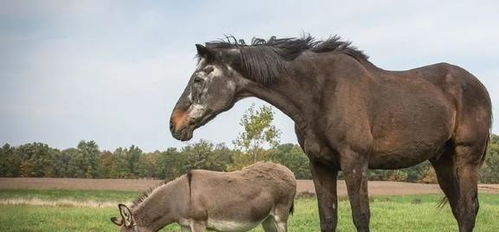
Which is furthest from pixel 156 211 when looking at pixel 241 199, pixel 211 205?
pixel 241 199

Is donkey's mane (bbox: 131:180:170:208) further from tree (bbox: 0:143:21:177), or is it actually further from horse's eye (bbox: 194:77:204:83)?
horse's eye (bbox: 194:77:204:83)

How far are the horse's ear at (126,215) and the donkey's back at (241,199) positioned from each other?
92cm

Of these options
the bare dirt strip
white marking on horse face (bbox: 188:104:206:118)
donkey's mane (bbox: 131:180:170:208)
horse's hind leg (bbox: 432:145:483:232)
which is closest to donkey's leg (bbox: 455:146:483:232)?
horse's hind leg (bbox: 432:145:483:232)

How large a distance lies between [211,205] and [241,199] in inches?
23.2

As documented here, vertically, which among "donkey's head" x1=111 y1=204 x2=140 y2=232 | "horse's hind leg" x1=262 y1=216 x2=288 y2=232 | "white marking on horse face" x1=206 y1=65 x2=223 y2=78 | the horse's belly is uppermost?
"white marking on horse face" x1=206 y1=65 x2=223 y2=78

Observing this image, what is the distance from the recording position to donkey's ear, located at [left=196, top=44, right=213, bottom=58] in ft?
17.3

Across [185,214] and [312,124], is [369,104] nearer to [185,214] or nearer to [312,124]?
[312,124]

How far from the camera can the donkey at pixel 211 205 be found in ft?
31.2

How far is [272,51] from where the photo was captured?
18.5 ft

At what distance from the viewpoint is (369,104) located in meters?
5.59

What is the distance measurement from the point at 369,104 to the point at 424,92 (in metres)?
0.79

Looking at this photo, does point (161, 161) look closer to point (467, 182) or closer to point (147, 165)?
point (147, 165)

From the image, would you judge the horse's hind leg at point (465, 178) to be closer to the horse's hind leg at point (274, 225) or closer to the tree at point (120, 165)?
→ the horse's hind leg at point (274, 225)

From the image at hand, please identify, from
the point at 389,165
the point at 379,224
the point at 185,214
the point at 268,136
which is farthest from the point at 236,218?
the point at 268,136
